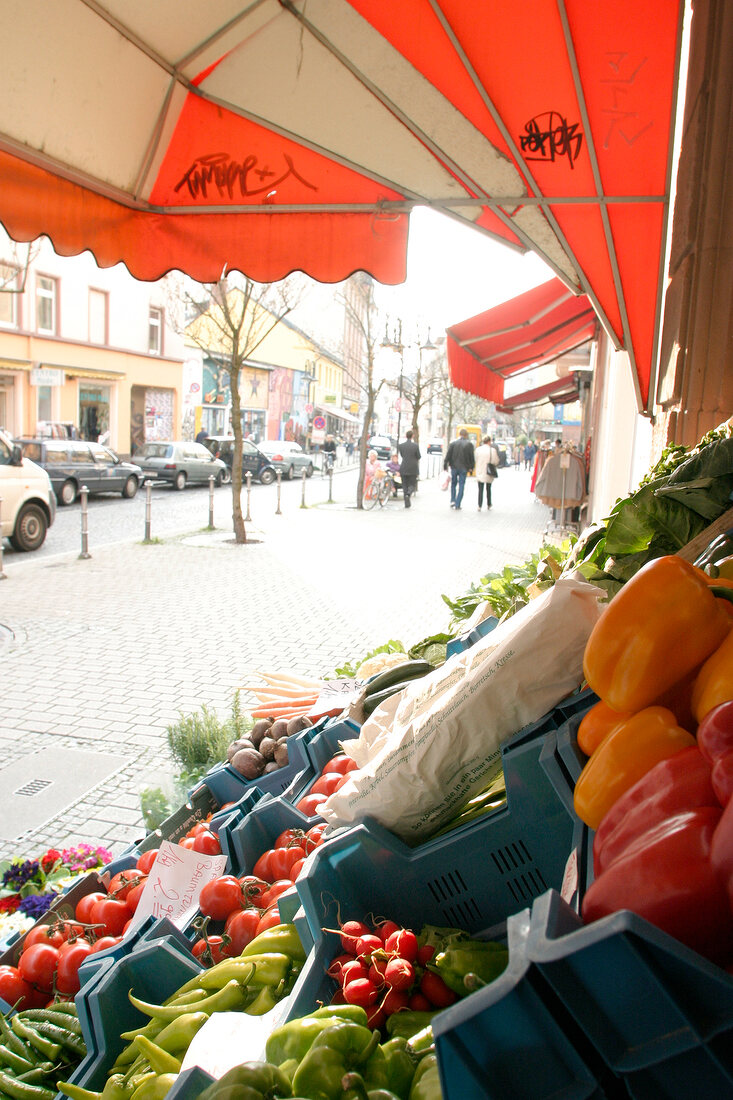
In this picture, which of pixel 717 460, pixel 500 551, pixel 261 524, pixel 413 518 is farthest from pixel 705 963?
pixel 413 518

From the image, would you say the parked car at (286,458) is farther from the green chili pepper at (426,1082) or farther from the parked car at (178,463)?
the green chili pepper at (426,1082)

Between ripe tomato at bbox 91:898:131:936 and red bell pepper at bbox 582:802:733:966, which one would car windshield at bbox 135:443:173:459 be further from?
red bell pepper at bbox 582:802:733:966

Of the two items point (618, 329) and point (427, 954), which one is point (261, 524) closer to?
point (618, 329)

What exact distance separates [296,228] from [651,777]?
469cm

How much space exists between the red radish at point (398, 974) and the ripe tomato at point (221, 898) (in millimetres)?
784

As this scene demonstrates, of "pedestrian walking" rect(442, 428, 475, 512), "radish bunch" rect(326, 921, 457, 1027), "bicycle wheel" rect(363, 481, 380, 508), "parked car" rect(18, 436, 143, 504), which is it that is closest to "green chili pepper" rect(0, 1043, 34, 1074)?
"radish bunch" rect(326, 921, 457, 1027)

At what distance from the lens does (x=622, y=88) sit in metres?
3.95

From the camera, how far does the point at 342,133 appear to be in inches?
183

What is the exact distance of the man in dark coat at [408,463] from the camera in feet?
77.4

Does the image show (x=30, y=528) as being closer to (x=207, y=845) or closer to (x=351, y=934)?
(x=207, y=845)

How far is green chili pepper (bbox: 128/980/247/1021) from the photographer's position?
1654 mm

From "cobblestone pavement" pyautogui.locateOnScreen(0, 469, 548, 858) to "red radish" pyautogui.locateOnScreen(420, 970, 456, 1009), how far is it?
129 inches

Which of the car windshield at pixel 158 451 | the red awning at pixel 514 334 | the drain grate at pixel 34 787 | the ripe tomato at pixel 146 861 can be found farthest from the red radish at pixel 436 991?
the car windshield at pixel 158 451

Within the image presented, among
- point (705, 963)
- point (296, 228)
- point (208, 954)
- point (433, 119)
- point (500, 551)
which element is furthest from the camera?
point (500, 551)
